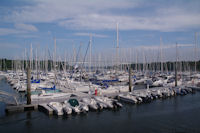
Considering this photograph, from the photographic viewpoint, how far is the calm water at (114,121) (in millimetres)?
16000

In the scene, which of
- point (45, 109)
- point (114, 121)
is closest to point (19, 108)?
point (45, 109)

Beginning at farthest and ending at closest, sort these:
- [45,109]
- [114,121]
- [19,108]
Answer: [19,108]
[45,109]
[114,121]

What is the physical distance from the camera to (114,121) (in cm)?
1808

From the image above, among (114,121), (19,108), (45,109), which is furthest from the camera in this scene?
(19,108)

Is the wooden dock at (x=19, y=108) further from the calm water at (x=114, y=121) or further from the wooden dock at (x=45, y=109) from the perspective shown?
the calm water at (x=114, y=121)

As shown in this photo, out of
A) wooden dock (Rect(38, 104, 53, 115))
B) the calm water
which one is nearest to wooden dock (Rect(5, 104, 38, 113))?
wooden dock (Rect(38, 104, 53, 115))

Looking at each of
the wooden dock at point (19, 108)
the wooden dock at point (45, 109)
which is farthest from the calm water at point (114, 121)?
the wooden dock at point (19, 108)

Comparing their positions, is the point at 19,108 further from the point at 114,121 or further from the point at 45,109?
the point at 114,121

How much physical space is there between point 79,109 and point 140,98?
30.0ft

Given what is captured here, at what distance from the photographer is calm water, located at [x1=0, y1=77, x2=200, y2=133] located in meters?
16.0

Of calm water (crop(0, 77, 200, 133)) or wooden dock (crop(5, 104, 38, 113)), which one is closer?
calm water (crop(0, 77, 200, 133))

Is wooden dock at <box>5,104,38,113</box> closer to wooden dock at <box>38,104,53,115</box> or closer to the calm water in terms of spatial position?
wooden dock at <box>38,104,53,115</box>

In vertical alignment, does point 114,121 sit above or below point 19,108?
below

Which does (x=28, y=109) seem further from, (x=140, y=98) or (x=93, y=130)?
(x=140, y=98)
